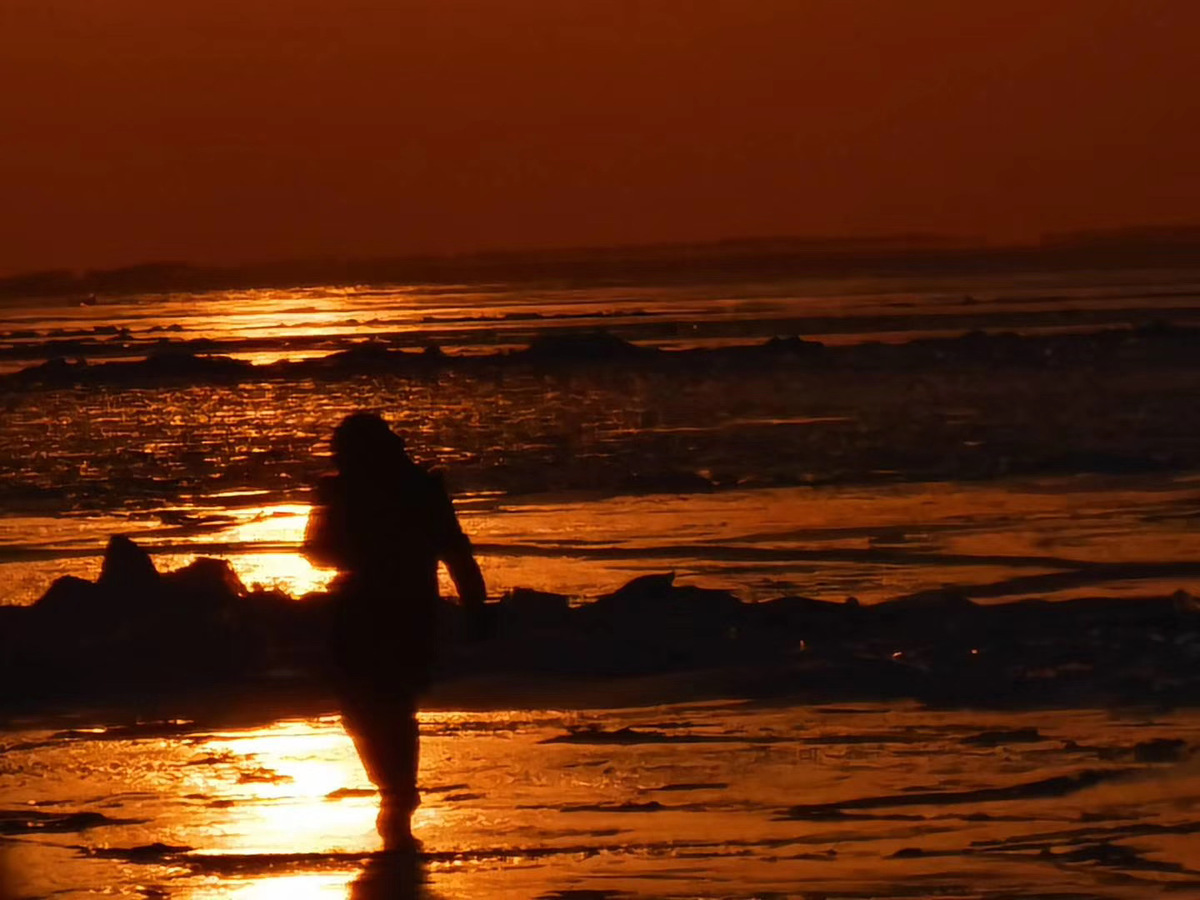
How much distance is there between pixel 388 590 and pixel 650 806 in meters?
1.35

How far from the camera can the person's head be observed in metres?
8.30

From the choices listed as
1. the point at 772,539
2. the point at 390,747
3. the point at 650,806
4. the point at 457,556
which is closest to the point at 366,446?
the point at 457,556

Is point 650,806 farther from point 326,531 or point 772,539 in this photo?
point 772,539

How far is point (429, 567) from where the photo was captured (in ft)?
27.1

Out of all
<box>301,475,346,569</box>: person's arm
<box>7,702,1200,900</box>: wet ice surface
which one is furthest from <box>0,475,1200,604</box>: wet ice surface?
<box>301,475,346,569</box>: person's arm

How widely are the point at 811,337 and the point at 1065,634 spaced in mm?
47717

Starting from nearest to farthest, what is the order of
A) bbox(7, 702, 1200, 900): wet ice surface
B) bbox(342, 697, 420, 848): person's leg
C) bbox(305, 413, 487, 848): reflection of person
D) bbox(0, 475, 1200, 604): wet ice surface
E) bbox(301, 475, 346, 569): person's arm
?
bbox(7, 702, 1200, 900): wet ice surface < bbox(342, 697, 420, 848): person's leg < bbox(305, 413, 487, 848): reflection of person < bbox(301, 475, 346, 569): person's arm < bbox(0, 475, 1200, 604): wet ice surface

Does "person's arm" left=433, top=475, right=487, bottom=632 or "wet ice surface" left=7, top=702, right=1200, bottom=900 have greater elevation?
"person's arm" left=433, top=475, right=487, bottom=632

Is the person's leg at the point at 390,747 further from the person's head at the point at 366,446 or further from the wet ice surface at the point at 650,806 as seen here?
the person's head at the point at 366,446

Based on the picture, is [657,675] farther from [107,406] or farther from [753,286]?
[753,286]

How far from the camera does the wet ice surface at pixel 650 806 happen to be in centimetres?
749

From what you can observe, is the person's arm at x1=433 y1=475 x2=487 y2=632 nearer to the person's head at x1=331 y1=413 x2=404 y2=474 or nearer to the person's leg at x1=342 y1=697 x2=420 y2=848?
the person's head at x1=331 y1=413 x2=404 y2=474

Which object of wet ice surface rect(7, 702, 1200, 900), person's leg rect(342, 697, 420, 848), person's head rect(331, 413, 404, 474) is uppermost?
person's head rect(331, 413, 404, 474)

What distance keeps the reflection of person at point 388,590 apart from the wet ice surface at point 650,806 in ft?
1.21
